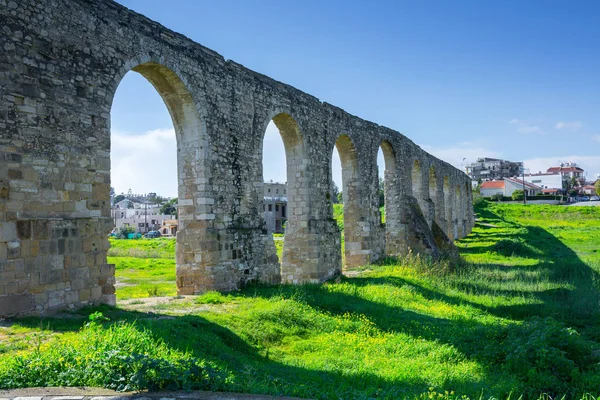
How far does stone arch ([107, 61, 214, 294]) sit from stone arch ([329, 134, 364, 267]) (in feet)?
24.6

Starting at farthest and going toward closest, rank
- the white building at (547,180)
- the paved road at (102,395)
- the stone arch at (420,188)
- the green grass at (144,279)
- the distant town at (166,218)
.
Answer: the white building at (547,180) < the distant town at (166,218) < the stone arch at (420,188) < the green grass at (144,279) < the paved road at (102,395)

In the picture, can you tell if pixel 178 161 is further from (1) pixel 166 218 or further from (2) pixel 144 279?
(1) pixel 166 218

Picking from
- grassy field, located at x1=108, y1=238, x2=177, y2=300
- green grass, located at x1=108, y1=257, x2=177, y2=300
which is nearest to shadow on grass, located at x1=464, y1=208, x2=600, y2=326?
green grass, located at x1=108, y1=257, x2=177, y2=300

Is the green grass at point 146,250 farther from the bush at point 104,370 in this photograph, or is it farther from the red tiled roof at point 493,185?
the red tiled roof at point 493,185

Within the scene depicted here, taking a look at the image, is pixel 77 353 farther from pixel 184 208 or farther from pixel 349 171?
pixel 349 171

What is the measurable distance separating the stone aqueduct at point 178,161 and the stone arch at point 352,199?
36 mm

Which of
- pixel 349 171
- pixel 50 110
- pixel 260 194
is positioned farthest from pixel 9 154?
pixel 349 171

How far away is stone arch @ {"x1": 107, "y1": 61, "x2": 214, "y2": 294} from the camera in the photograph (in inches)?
391

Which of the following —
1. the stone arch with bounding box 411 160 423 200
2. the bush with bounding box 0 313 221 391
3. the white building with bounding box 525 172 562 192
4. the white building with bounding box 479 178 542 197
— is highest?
the white building with bounding box 525 172 562 192

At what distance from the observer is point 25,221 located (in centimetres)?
661

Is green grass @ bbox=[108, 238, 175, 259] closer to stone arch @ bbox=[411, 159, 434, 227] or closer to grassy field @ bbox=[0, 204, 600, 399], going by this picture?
stone arch @ bbox=[411, 159, 434, 227]

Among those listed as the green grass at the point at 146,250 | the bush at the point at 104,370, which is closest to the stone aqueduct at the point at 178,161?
the bush at the point at 104,370

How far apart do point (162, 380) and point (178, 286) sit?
20.2ft

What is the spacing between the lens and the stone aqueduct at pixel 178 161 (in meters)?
6.67
